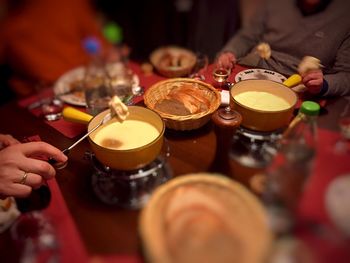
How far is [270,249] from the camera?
56 cm

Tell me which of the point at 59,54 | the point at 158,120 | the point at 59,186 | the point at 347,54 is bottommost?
the point at 59,54

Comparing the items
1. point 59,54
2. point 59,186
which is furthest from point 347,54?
point 59,54

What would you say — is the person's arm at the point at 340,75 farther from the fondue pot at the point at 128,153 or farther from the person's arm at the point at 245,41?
the fondue pot at the point at 128,153

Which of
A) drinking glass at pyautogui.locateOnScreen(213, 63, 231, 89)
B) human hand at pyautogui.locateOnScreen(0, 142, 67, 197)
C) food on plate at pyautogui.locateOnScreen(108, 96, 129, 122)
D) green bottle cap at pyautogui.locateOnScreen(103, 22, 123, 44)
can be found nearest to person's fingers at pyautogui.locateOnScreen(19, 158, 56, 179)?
human hand at pyautogui.locateOnScreen(0, 142, 67, 197)

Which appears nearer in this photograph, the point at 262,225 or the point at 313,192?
the point at 262,225

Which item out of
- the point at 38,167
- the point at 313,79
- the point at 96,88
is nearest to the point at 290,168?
the point at 313,79

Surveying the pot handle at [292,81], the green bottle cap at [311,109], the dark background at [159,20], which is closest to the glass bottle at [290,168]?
the green bottle cap at [311,109]

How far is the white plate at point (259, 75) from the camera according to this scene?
1076mm

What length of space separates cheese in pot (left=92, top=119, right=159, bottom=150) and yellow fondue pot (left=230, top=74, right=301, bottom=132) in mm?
279

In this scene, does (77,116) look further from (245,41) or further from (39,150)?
(245,41)

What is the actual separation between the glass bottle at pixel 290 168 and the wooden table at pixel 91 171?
70mm

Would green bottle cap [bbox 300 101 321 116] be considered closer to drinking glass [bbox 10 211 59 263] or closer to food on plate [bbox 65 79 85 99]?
drinking glass [bbox 10 211 59 263]

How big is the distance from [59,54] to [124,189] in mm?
2135

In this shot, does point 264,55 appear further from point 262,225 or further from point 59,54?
point 59,54
